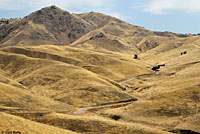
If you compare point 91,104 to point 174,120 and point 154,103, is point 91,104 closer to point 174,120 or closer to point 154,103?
point 154,103

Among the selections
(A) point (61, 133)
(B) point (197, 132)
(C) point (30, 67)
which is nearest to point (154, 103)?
(B) point (197, 132)

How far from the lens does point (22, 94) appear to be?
65.2 metres

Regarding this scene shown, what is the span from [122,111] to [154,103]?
10.8 m

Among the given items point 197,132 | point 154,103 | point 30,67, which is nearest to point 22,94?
point 154,103

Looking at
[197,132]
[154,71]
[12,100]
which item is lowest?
[197,132]

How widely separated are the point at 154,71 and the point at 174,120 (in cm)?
10696

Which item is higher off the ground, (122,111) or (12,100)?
(12,100)

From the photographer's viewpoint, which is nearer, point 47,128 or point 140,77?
point 47,128

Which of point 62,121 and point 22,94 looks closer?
point 62,121

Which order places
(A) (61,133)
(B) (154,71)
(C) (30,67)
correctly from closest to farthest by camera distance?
1. (A) (61,133)
2. (C) (30,67)
3. (B) (154,71)

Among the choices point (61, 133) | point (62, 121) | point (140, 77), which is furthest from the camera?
point (140, 77)

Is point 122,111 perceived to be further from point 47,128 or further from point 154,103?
point 47,128

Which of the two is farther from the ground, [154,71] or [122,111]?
[154,71]

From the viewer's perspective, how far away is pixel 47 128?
3925 centimetres
